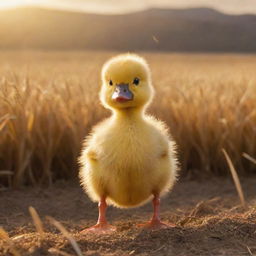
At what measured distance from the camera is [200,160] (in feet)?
15.3

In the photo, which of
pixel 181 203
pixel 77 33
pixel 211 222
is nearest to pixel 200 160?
pixel 181 203

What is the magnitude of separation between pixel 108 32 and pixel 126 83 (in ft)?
194

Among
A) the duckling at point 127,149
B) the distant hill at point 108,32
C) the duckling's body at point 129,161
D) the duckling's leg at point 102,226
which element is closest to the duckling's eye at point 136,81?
the duckling at point 127,149

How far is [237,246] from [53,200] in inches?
76.8

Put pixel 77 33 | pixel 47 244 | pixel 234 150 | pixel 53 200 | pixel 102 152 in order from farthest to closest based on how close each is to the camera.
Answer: pixel 77 33
pixel 234 150
pixel 53 200
pixel 102 152
pixel 47 244

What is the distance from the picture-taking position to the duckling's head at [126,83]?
2458 mm

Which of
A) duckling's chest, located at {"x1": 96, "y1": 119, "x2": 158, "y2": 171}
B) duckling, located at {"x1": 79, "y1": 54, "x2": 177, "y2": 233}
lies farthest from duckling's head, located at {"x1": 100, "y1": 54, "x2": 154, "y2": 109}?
duckling's chest, located at {"x1": 96, "y1": 119, "x2": 158, "y2": 171}

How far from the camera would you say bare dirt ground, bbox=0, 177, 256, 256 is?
2088mm

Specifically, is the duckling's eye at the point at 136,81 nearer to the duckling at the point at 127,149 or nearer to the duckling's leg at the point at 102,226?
the duckling at the point at 127,149

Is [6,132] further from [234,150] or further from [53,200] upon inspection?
[234,150]

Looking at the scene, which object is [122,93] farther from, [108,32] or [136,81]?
[108,32]

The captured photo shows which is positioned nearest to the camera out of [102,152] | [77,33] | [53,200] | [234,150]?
[102,152]

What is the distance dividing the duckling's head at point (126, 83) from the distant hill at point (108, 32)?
172ft

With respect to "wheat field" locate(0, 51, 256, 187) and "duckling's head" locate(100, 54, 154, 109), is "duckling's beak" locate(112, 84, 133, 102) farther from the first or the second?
"wheat field" locate(0, 51, 256, 187)
